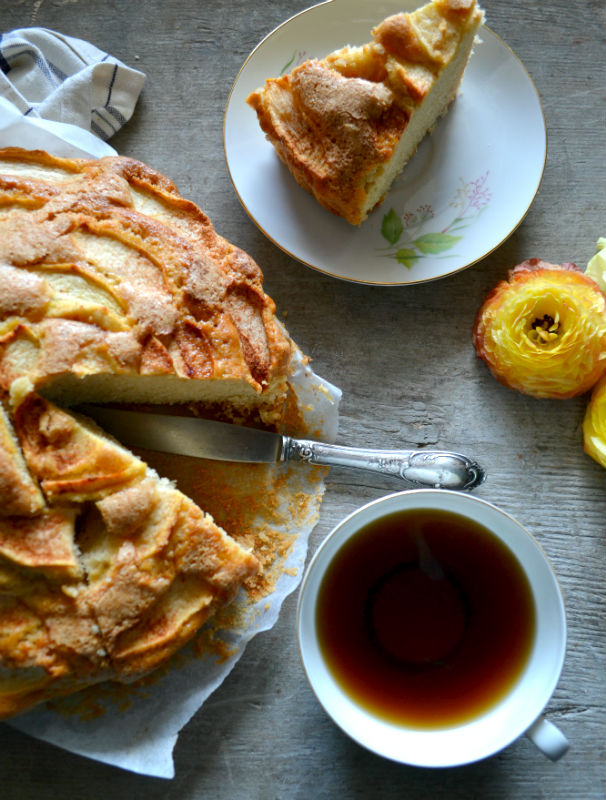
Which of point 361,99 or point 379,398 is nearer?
point 361,99

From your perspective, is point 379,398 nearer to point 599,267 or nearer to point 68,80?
point 599,267

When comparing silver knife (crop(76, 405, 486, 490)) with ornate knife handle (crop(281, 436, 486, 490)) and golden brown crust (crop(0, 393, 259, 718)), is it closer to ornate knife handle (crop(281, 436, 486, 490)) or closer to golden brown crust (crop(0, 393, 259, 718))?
ornate knife handle (crop(281, 436, 486, 490))

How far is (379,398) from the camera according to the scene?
260 cm

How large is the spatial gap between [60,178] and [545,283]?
159 cm

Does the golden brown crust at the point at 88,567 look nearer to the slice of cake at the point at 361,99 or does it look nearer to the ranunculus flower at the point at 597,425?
the slice of cake at the point at 361,99

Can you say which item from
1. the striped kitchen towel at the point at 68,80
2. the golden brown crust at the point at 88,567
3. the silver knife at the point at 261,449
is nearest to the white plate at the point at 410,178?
the striped kitchen towel at the point at 68,80

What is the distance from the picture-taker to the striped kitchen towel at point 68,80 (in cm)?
256

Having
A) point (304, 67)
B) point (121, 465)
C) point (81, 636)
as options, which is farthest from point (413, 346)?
point (81, 636)

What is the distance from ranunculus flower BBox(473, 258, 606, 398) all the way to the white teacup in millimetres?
537

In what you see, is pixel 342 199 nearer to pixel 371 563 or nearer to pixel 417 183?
pixel 417 183

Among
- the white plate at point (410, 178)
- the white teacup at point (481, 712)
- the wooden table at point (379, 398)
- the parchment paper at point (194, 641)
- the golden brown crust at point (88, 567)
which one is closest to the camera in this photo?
the golden brown crust at point (88, 567)

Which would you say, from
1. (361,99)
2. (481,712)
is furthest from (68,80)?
(481,712)

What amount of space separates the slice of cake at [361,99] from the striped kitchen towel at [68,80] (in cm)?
56

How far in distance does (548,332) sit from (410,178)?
75 centimetres
